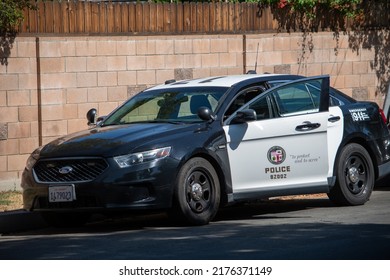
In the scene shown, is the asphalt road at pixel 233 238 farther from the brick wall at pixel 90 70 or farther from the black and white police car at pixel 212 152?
the brick wall at pixel 90 70

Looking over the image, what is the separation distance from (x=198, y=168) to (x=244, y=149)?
2.44ft

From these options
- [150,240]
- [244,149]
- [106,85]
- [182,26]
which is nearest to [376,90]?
[182,26]

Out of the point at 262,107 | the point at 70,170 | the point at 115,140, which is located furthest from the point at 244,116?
the point at 70,170

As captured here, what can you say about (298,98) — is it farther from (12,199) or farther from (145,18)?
(145,18)

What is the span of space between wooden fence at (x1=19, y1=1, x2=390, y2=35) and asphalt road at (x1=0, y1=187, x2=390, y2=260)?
420 centimetres

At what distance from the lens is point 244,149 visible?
43.0 feet

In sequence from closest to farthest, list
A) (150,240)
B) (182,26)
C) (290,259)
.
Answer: (290,259) → (150,240) → (182,26)

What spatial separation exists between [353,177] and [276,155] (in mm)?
1386

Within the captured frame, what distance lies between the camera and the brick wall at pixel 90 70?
1666cm

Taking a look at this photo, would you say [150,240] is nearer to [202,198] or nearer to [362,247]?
[202,198]

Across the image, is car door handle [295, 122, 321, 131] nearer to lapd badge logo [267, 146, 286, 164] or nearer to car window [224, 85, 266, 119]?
lapd badge logo [267, 146, 286, 164]

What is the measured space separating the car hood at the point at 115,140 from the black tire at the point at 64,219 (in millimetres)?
748

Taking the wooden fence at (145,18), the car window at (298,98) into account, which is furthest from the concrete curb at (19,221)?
the wooden fence at (145,18)

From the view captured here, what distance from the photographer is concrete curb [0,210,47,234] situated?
13117 mm
